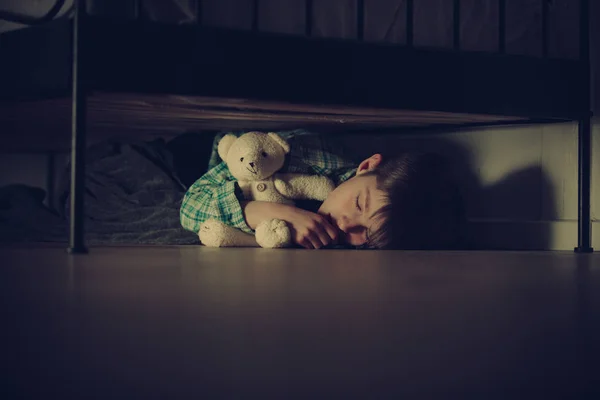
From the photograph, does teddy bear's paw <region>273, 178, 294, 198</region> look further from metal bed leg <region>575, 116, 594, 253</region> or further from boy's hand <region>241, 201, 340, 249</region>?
metal bed leg <region>575, 116, 594, 253</region>

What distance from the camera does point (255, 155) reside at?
6.75 ft

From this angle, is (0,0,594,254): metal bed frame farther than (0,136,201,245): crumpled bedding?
No

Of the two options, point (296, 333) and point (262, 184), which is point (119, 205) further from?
point (296, 333)

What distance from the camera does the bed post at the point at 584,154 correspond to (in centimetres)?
200

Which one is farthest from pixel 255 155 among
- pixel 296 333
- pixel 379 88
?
pixel 296 333

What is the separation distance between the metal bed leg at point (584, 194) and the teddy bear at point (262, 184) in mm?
609

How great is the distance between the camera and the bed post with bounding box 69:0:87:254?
1522 millimetres

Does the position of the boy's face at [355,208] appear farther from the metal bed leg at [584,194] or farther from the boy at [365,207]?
the metal bed leg at [584,194]

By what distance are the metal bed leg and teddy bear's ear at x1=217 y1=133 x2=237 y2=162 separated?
2.81ft

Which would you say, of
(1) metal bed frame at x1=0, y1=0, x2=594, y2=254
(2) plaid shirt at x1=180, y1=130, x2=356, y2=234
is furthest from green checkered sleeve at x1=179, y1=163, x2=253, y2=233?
(1) metal bed frame at x1=0, y1=0, x2=594, y2=254

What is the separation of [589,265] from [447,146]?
922 mm

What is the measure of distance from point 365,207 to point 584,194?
0.52m

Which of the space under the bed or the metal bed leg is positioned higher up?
the space under the bed

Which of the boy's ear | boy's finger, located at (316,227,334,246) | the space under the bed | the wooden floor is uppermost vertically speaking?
the space under the bed
